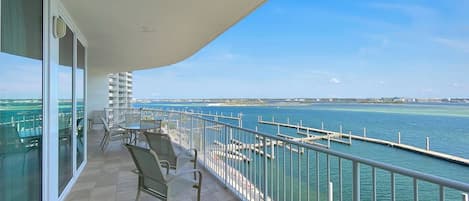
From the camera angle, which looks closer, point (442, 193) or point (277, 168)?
point (442, 193)

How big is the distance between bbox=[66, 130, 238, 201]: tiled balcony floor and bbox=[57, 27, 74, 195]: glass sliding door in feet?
0.81

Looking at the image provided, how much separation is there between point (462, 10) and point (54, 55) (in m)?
33.1

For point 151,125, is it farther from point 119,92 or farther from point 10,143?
point 119,92

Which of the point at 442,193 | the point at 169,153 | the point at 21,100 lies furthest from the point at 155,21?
the point at 442,193

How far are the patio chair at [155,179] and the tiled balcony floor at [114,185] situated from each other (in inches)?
4.5

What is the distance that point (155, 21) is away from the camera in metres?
3.52

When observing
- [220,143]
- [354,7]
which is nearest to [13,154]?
[220,143]

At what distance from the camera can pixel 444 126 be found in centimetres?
2903

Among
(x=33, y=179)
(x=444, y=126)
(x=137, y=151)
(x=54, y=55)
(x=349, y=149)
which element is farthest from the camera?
(x=444, y=126)

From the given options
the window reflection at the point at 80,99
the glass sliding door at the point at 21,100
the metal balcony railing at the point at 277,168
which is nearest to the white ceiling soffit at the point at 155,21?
the window reflection at the point at 80,99

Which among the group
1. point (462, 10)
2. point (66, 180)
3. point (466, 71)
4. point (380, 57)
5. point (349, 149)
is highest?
point (462, 10)

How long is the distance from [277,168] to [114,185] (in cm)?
237

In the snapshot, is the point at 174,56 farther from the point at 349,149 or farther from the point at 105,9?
the point at 349,149

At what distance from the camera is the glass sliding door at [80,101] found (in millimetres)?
3930
